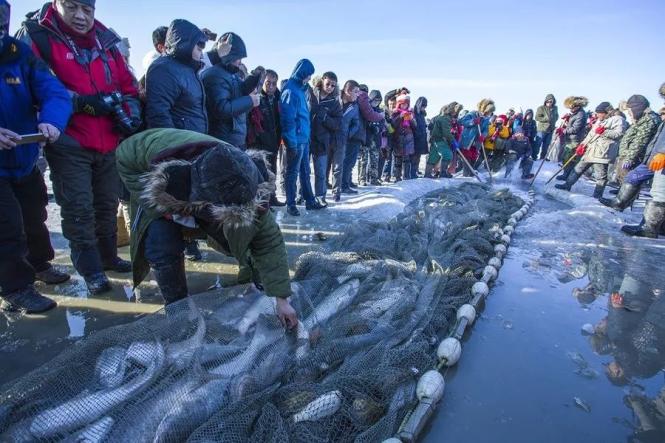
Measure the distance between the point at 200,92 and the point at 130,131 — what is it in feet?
2.99

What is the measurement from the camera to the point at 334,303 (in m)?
2.98

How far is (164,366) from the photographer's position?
2.02 meters

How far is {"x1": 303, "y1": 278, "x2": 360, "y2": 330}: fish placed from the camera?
9.03ft

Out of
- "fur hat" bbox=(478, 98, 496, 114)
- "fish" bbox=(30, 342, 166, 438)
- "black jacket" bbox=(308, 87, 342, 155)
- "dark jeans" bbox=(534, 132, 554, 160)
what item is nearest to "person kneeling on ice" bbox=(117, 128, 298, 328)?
"fish" bbox=(30, 342, 166, 438)

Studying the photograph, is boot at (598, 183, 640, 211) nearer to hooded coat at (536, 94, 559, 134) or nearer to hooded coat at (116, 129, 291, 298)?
hooded coat at (116, 129, 291, 298)

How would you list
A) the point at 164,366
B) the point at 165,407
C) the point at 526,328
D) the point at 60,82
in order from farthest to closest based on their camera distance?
1. the point at 526,328
2. the point at 60,82
3. the point at 164,366
4. the point at 165,407

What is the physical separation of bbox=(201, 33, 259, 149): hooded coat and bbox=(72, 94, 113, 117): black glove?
1.45m

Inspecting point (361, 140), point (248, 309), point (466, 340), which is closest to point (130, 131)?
point (248, 309)

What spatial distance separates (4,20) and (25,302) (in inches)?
78.4

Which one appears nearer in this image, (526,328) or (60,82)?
(60,82)

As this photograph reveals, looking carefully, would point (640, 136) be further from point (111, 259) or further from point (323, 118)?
point (111, 259)

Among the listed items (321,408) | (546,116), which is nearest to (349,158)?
(321,408)

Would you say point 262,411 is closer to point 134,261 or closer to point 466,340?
point 134,261

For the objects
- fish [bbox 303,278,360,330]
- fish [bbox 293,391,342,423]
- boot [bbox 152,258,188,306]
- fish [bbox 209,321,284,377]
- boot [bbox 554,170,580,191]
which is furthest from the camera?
A: boot [bbox 554,170,580,191]
